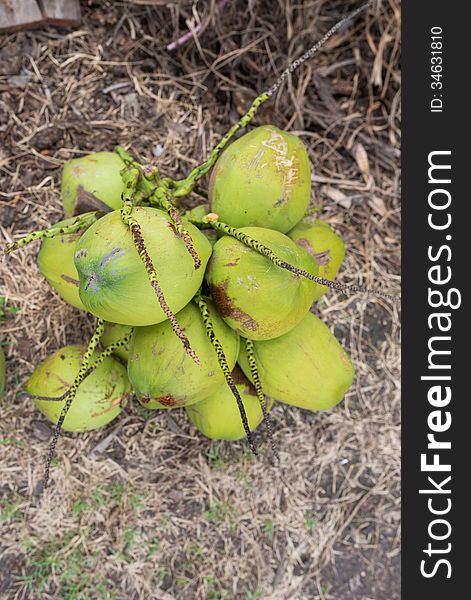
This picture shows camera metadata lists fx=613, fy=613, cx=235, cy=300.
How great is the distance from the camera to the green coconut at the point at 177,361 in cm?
181

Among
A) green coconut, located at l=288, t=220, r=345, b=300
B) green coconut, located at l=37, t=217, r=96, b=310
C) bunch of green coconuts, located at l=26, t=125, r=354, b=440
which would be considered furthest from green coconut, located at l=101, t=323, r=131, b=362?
green coconut, located at l=288, t=220, r=345, b=300

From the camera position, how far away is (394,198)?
309 centimetres

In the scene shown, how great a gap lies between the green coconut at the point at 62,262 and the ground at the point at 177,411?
64cm

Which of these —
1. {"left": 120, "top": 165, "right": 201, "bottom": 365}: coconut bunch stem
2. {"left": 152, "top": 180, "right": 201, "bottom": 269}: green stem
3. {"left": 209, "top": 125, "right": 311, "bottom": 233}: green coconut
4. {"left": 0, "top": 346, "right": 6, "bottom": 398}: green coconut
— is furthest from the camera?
{"left": 0, "top": 346, "right": 6, "bottom": 398}: green coconut

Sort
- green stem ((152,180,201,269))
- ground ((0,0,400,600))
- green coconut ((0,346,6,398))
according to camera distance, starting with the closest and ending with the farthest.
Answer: green stem ((152,180,201,269)) < green coconut ((0,346,6,398)) < ground ((0,0,400,600))

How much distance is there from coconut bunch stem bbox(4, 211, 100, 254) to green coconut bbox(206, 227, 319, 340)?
16.4 inches

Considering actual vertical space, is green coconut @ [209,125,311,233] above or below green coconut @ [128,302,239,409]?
above

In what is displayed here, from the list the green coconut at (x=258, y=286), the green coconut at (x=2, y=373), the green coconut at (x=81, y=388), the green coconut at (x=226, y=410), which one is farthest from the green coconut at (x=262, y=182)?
the green coconut at (x=2, y=373)

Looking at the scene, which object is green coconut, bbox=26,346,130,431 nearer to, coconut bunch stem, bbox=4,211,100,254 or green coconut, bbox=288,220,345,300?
coconut bunch stem, bbox=4,211,100,254

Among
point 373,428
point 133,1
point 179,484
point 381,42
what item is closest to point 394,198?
point 381,42

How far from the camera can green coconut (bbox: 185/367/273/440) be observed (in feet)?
6.95

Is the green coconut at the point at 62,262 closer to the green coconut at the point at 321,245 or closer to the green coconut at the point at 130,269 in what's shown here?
the green coconut at the point at 130,269

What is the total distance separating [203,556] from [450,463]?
1203 mm

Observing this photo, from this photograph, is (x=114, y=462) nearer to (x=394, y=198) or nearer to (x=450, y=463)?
(x=450, y=463)
